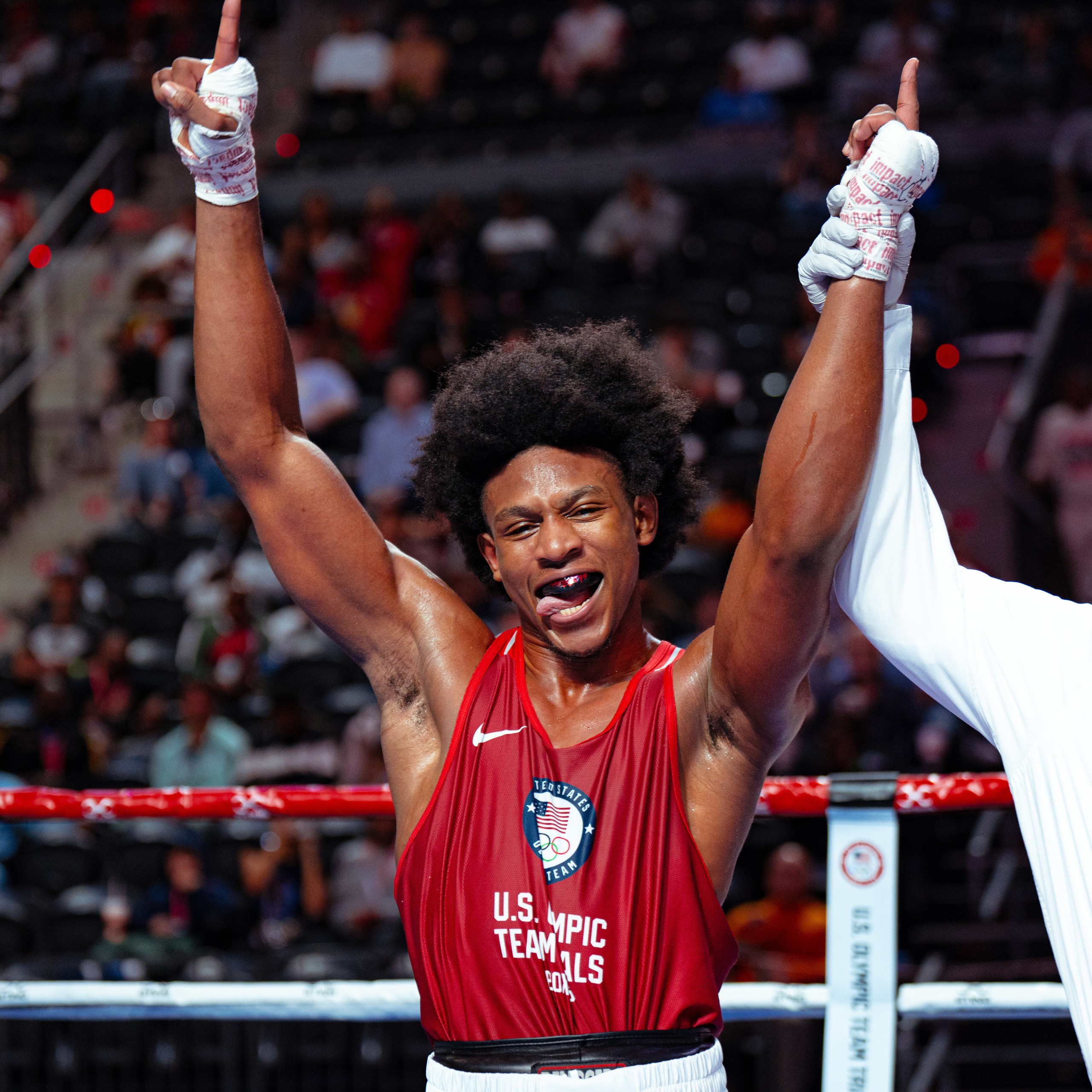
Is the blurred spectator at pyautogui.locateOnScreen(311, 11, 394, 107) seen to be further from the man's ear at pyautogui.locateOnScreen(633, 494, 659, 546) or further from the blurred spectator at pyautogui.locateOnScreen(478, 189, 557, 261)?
the man's ear at pyautogui.locateOnScreen(633, 494, 659, 546)

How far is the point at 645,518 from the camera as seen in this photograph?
2303 mm

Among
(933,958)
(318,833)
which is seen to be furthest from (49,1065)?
(933,958)

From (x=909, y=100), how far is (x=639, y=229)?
767 cm

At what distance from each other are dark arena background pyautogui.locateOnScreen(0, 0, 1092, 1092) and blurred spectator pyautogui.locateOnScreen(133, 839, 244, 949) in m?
0.02

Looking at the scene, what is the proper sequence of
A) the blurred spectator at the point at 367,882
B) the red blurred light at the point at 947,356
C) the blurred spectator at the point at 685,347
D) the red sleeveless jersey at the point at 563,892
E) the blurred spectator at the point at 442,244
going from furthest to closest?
the blurred spectator at the point at 442,244
the red blurred light at the point at 947,356
the blurred spectator at the point at 685,347
the blurred spectator at the point at 367,882
the red sleeveless jersey at the point at 563,892

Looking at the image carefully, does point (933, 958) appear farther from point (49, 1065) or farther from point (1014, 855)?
point (49, 1065)

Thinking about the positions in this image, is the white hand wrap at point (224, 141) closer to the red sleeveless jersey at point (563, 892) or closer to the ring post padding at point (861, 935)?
the red sleeveless jersey at point (563, 892)

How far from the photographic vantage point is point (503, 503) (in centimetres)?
225

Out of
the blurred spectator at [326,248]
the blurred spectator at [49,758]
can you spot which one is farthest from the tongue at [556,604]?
the blurred spectator at [326,248]

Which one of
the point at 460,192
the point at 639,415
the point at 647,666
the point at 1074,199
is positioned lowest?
the point at 647,666

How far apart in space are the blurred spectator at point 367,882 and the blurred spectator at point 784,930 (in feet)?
4.58

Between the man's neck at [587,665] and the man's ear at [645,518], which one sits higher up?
the man's ear at [645,518]

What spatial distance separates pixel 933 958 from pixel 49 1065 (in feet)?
9.63

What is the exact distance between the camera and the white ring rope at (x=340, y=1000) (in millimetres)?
2486
